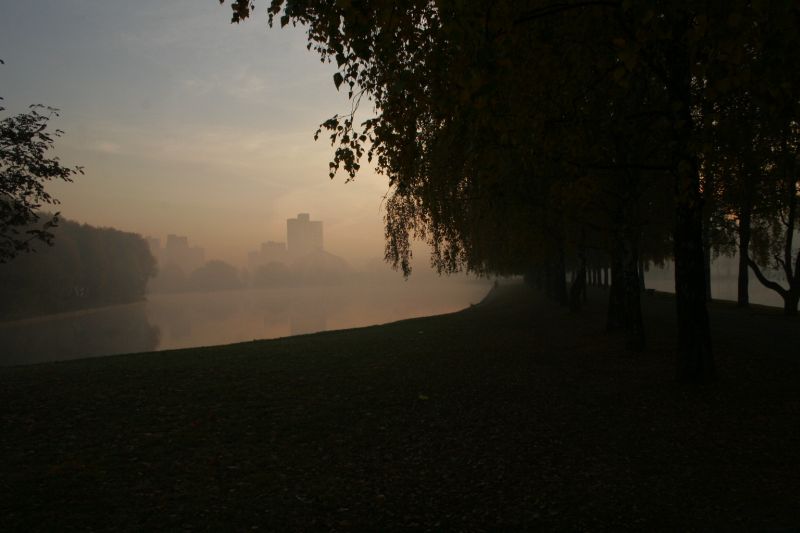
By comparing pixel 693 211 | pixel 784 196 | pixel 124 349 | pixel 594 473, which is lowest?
pixel 124 349

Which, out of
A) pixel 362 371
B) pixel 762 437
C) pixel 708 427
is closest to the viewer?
pixel 762 437

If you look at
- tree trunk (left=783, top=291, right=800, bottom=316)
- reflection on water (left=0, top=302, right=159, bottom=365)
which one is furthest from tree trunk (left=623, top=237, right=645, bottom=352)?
reflection on water (left=0, top=302, right=159, bottom=365)

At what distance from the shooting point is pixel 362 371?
14172 mm

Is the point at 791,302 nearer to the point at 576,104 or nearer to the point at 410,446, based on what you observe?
the point at 576,104

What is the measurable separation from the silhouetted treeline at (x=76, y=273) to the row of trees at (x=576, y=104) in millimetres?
63619

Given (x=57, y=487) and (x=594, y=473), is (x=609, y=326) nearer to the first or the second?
(x=594, y=473)

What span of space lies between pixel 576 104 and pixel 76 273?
3869 inches

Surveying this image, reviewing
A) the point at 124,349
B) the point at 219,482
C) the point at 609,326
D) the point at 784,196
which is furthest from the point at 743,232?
the point at 124,349

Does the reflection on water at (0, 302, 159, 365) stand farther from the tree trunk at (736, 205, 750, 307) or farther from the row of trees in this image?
the tree trunk at (736, 205, 750, 307)

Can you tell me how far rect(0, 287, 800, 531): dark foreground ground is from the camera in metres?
6.10

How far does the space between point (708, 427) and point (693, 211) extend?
4.33 m

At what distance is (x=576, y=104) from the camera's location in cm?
1188

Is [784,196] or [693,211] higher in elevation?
[784,196]

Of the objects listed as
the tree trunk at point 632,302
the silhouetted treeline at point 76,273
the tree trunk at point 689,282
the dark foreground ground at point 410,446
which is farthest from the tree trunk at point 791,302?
the silhouetted treeline at point 76,273
